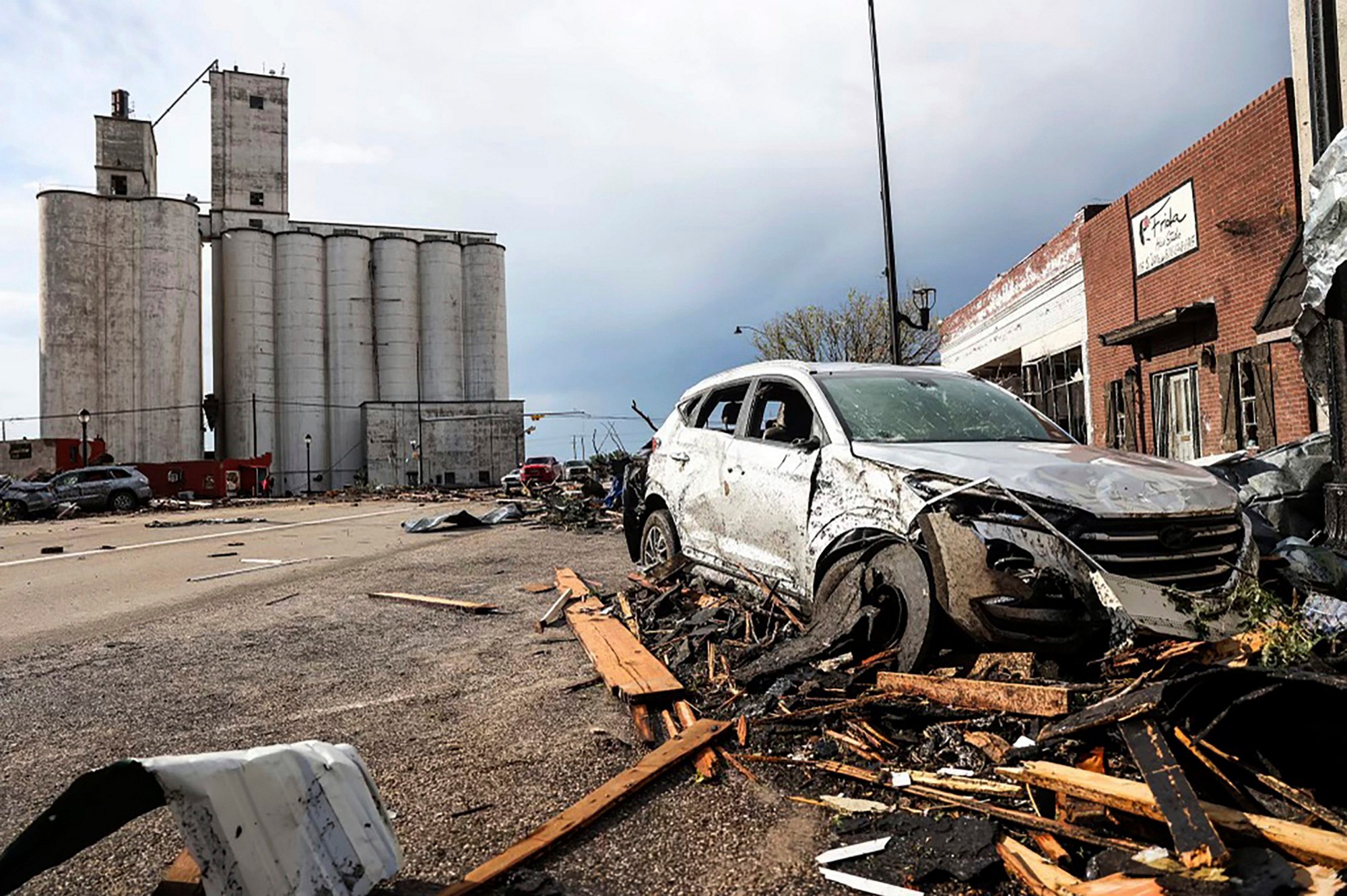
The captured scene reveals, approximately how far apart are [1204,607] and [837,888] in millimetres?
2239

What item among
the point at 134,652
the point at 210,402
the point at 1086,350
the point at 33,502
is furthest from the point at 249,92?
the point at 134,652

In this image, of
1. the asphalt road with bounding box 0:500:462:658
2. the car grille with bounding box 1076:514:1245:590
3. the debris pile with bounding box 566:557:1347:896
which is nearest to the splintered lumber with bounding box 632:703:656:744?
the debris pile with bounding box 566:557:1347:896

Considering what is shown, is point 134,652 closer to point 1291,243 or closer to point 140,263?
point 1291,243

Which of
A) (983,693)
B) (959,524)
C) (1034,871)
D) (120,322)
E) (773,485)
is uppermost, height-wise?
(120,322)

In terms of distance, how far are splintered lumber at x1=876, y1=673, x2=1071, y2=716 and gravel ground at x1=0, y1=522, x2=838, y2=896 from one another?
34.8 inches

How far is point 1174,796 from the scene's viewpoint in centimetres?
254

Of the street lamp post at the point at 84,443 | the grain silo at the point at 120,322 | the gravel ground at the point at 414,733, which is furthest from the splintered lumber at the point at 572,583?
the grain silo at the point at 120,322

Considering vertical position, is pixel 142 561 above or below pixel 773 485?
below

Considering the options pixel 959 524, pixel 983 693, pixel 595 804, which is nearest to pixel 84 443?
pixel 595 804

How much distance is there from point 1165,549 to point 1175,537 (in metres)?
0.08

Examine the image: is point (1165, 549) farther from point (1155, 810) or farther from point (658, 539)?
point (658, 539)

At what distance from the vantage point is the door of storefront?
13.7m

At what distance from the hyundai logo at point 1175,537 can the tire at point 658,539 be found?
12.6ft

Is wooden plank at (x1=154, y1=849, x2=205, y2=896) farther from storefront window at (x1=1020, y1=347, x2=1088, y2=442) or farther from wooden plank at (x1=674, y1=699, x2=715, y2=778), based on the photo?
storefront window at (x1=1020, y1=347, x2=1088, y2=442)
